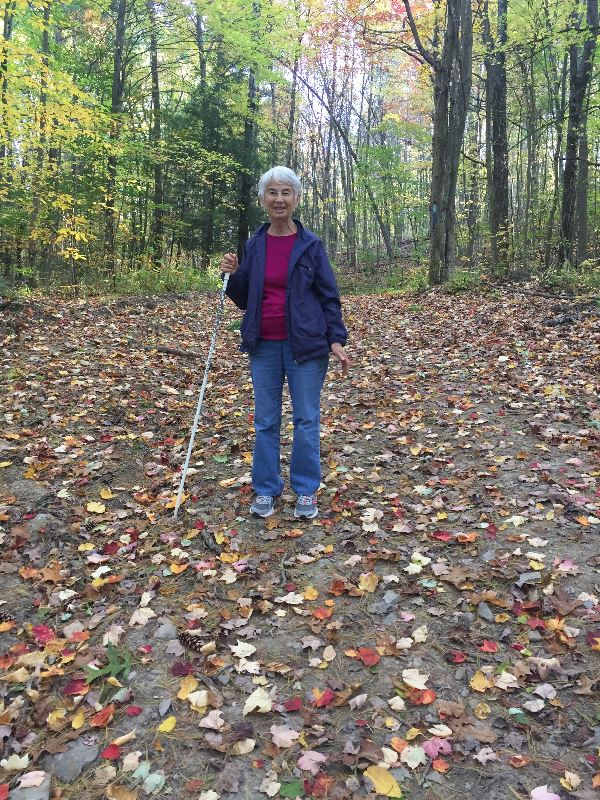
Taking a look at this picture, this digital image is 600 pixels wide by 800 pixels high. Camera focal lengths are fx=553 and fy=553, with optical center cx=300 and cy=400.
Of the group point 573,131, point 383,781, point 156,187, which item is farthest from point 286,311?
point 156,187

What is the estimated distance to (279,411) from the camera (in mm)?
3803

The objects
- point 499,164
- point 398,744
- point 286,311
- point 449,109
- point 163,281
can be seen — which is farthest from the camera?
point 163,281

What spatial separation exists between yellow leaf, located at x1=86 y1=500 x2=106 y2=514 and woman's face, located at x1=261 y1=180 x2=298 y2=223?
2.48m

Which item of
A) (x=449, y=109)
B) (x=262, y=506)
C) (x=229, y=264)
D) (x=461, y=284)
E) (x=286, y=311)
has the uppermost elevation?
(x=449, y=109)

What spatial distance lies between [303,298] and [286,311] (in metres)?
0.14

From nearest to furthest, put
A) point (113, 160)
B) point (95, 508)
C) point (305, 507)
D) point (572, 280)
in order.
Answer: point (305, 507) → point (95, 508) → point (572, 280) → point (113, 160)

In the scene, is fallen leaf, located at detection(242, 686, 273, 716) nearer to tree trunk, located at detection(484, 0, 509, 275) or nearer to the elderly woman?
the elderly woman

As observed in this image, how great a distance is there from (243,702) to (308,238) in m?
2.62

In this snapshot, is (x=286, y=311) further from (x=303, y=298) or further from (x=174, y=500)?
(x=174, y=500)

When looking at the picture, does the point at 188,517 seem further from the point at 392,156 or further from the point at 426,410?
the point at 392,156

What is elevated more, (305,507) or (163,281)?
(163,281)

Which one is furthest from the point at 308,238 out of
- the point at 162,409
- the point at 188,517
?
the point at 162,409

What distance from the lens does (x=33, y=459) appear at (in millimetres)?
4832

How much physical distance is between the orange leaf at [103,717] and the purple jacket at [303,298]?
6.98 feet
